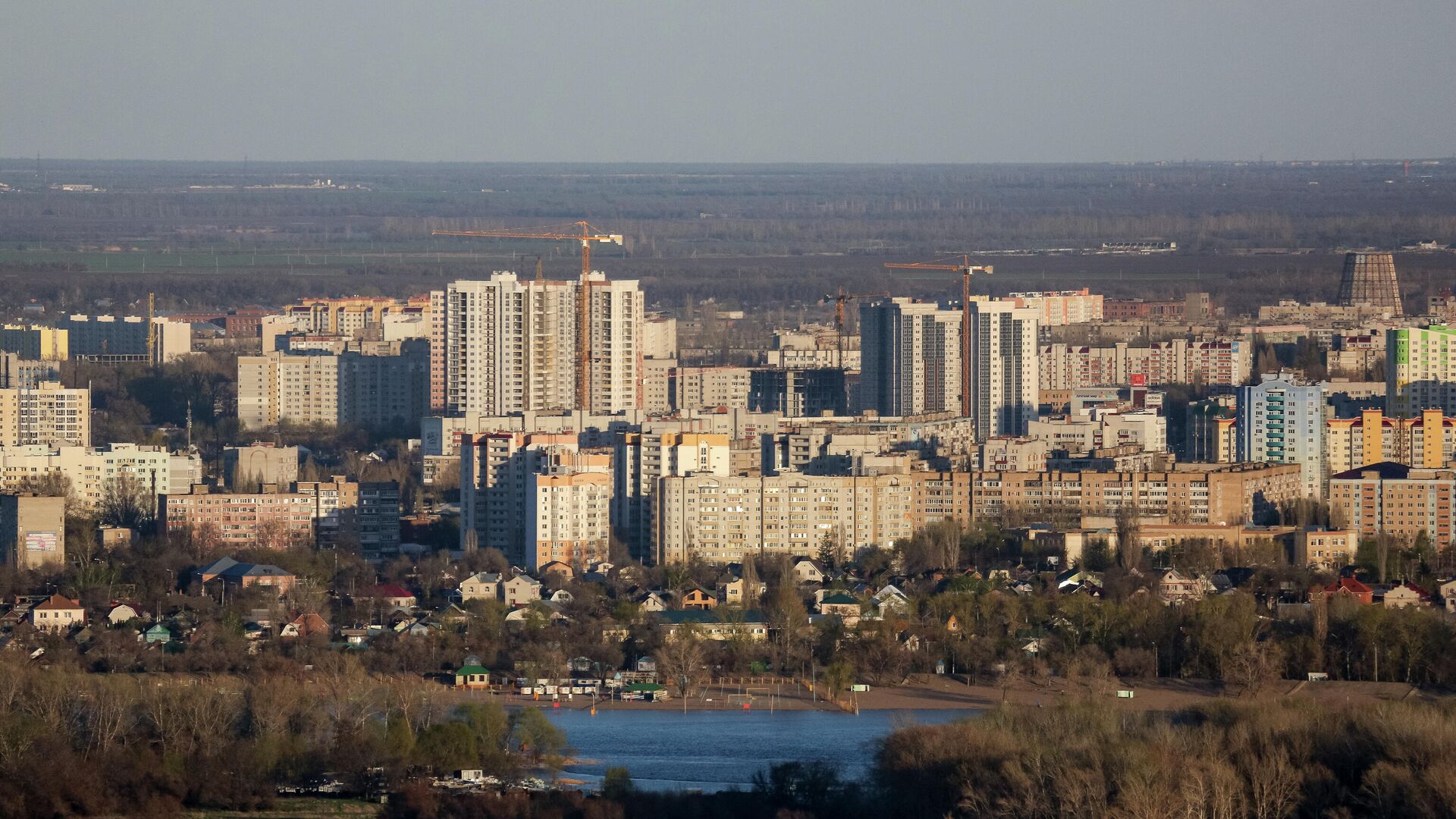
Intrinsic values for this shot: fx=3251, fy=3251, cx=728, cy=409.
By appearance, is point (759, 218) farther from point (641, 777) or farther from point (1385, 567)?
point (641, 777)

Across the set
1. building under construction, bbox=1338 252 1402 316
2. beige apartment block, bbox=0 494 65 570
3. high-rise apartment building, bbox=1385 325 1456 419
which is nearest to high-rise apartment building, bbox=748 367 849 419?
high-rise apartment building, bbox=1385 325 1456 419

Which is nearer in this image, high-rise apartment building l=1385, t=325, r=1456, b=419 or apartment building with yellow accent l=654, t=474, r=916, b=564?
apartment building with yellow accent l=654, t=474, r=916, b=564

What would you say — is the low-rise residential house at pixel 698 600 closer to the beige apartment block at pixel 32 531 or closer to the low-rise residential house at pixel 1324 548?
the low-rise residential house at pixel 1324 548

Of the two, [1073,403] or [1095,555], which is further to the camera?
[1073,403]

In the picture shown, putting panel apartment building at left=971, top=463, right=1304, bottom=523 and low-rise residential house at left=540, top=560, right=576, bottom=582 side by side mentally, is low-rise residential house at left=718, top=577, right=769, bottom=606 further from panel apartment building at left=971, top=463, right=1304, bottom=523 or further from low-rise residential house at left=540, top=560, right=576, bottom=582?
panel apartment building at left=971, top=463, right=1304, bottom=523

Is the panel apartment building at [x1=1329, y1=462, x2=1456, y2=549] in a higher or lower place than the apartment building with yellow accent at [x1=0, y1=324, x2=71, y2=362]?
lower

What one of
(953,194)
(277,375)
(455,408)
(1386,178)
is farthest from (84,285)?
(1386,178)
